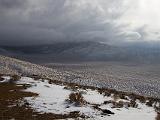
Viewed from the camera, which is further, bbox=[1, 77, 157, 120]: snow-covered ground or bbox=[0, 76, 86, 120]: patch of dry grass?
bbox=[1, 77, 157, 120]: snow-covered ground

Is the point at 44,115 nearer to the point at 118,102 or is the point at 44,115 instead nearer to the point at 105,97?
the point at 118,102

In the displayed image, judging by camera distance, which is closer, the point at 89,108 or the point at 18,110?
the point at 18,110

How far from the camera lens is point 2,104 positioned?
35531 mm

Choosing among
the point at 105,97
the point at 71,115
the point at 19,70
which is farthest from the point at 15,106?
the point at 19,70

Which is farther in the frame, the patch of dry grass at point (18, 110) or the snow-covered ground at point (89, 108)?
the snow-covered ground at point (89, 108)

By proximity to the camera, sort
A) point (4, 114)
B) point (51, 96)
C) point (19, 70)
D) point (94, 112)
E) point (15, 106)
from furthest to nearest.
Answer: point (19, 70) < point (51, 96) < point (15, 106) < point (94, 112) < point (4, 114)

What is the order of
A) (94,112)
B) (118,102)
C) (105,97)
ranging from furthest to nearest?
1. (105,97)
2. (118,102)
3. (94,112)

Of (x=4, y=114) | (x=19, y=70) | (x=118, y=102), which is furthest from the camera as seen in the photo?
(x=19, y=70)

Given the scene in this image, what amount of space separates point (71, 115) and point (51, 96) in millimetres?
11010

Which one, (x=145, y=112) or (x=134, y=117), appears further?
(x=145, y=112)

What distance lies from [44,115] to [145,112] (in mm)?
10941

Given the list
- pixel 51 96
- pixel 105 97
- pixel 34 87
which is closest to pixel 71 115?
pixel 51 96

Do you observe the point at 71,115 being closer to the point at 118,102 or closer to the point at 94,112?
the point at 94,112

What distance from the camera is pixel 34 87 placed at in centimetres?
5022
